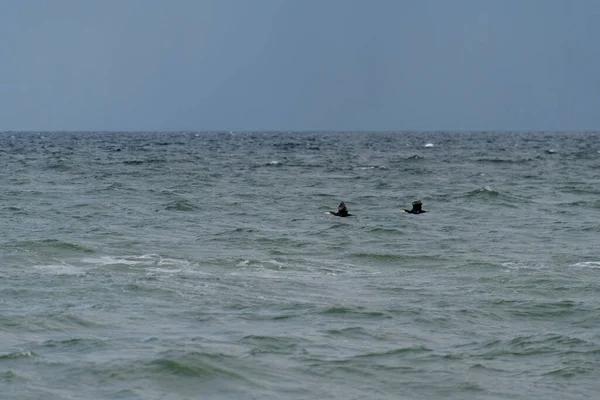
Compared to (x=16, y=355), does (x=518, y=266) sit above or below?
above

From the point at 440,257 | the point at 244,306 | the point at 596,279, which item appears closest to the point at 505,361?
the point at 244,306

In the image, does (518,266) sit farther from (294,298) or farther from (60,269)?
(60,269)

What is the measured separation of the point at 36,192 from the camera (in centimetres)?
4419

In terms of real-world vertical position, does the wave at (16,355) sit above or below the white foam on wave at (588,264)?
below

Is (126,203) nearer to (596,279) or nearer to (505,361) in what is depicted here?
(596,279)

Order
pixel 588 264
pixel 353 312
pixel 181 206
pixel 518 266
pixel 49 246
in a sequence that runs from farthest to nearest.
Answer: pixel 181 206, pixel 49 246, pixel 588 264, pixel 518 266, pixel 353 312

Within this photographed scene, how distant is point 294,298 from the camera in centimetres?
2016

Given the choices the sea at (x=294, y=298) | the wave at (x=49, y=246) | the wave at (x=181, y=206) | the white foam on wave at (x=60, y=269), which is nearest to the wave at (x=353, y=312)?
the sea at (x=294, y=298)

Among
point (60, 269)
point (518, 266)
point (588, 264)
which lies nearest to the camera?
point (60, 269)

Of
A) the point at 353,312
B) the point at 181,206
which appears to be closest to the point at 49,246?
the point at 353,312

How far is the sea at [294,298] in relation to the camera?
48.5 ft

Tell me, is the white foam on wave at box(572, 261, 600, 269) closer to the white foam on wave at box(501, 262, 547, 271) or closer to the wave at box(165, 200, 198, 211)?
the white foam on wave at box(501, 262, 547, 271)

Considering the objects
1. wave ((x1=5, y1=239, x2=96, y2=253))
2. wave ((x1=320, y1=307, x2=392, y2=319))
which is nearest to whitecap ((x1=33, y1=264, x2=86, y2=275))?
wave ((x1=5, y1=239, x2=96, y2=253))

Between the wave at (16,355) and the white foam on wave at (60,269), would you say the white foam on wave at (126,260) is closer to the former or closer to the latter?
the white foam on wave at (60,269)
